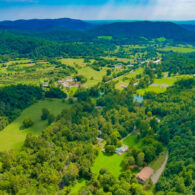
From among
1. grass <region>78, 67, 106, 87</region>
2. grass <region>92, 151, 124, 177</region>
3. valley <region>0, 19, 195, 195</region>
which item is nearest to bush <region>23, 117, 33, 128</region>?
valley <region>0, 19, 195, 195</region>

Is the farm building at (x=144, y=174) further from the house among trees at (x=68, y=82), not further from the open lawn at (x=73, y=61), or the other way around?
the open lawn at (x=73, y=61)

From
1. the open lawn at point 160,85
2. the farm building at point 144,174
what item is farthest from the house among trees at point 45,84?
the farm building at point 144,174

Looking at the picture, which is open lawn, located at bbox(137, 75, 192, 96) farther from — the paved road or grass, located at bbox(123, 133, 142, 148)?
the paved road

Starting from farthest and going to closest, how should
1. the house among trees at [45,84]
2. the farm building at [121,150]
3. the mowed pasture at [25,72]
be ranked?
the mowed pasture at [25,72] < the house among trees at [45,84] < the farm building at [121,150]

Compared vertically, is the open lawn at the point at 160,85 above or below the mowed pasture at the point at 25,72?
below

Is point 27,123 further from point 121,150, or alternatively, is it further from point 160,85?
point 160,85

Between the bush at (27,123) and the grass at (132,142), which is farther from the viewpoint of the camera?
the bush at (27,123)

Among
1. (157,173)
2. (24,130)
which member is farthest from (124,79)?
(157,173)
